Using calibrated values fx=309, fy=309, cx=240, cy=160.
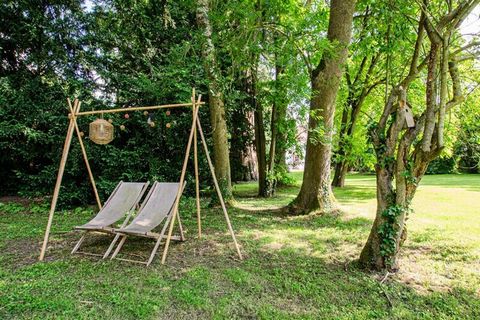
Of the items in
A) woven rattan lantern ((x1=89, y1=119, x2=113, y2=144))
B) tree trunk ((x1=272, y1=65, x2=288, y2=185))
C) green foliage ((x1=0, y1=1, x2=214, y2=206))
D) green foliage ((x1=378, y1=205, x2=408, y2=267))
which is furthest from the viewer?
green foliage ((x1=0, y1=1, x2=214, y2=206))

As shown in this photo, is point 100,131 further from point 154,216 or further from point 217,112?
point 217,112

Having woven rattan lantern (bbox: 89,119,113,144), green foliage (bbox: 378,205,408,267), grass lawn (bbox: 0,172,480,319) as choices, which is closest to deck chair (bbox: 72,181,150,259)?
grass lawn (bbox: 0,172,480,319)

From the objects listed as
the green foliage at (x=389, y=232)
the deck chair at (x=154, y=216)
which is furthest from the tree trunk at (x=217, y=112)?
the green foliage at (x=389, y=232)

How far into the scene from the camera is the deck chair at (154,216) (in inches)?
173

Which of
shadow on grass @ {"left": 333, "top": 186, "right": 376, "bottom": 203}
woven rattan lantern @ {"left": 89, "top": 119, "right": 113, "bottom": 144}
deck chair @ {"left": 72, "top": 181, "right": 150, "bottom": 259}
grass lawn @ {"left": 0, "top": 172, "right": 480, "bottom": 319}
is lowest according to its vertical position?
grass lawn @ {"left": 0, "top": 172, "right": 480, "bottom": 319}

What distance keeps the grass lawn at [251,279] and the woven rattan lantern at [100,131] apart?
78.0 inches

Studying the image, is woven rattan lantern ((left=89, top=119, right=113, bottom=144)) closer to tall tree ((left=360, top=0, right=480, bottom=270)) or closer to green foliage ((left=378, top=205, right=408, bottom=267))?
tall tree ((left=360, top=0, right=480, bottom=270))

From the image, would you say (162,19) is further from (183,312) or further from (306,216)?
(183,312)

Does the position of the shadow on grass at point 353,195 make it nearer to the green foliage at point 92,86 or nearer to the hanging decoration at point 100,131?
the green foliage at point 92,86

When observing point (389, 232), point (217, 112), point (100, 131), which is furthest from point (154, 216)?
point (217, 112)

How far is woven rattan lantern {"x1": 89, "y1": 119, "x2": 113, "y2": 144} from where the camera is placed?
630 centimetres

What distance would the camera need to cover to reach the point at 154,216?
4.91m

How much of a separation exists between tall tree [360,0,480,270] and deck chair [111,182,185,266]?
290 cm

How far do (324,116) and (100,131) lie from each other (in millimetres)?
4924
